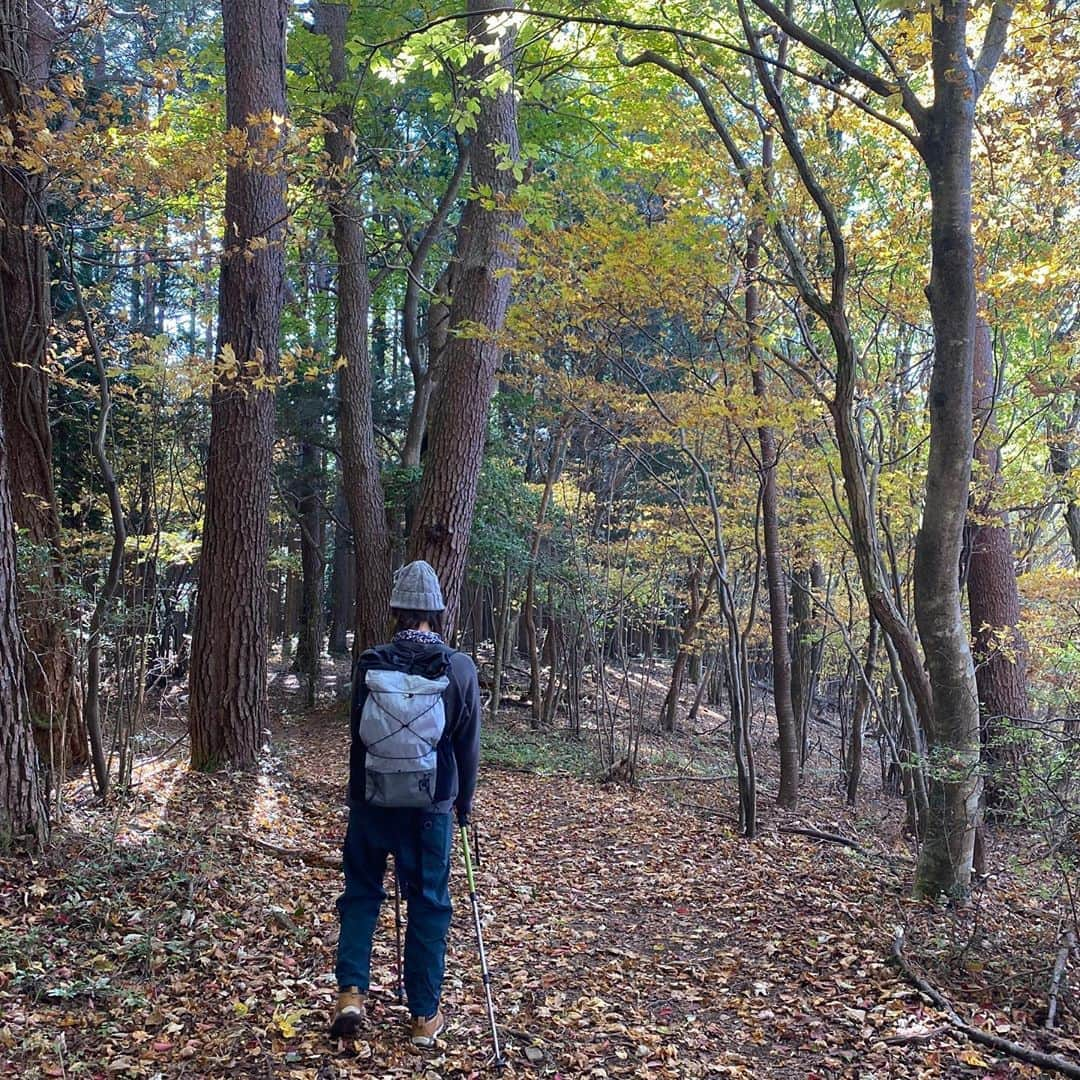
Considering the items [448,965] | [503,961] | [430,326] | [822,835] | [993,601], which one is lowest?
[822,835]

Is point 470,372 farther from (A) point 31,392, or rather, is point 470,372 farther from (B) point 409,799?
(B) point 409,799

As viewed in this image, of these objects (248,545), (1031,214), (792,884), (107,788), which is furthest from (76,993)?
(1031,214)

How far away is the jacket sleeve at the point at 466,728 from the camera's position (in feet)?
11.5

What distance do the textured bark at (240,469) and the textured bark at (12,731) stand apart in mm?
2882

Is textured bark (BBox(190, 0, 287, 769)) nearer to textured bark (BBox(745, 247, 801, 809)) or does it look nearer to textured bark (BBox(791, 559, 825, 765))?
textured bark (BBox(745, 247, 801, 809))

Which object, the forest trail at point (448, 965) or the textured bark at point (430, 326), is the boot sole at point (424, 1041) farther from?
the textured bark at point (430, 326)

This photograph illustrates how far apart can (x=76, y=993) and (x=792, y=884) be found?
16.3 feet

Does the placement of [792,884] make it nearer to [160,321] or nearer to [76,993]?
[76,993]

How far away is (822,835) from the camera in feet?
27.1

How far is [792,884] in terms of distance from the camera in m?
6.36

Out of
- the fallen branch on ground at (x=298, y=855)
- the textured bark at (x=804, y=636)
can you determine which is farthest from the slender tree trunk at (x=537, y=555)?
the fallen branch on ground at (x=298, y=855)

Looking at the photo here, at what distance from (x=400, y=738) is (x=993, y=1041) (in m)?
2.83

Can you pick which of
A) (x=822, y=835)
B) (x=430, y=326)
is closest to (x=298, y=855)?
(x=822, y=835)

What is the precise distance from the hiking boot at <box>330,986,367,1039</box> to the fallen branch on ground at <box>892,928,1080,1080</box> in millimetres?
2613
